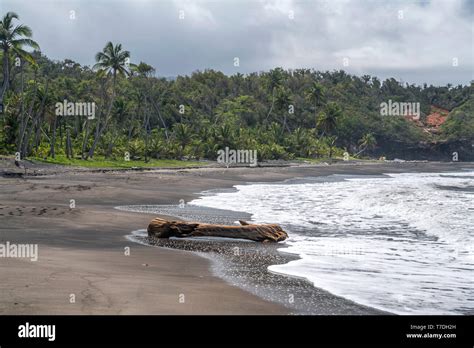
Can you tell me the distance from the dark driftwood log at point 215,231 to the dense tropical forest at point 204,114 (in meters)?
38.1

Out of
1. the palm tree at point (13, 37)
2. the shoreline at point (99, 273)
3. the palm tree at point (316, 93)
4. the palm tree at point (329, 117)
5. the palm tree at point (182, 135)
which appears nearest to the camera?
the shoreline at point (99, 273)

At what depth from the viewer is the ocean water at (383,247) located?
10.1 m

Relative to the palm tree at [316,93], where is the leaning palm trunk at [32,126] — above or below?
below

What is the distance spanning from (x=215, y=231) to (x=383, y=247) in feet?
14.9

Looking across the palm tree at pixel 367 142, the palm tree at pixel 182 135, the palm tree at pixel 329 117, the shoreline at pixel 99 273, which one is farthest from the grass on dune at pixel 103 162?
the palm tree at pixel 367 142

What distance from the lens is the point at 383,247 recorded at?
51.8 ft

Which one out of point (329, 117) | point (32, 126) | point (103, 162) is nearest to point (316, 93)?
point (329, 117)

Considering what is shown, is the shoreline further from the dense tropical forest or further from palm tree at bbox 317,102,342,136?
palm tree at bbox 317,102,342,136

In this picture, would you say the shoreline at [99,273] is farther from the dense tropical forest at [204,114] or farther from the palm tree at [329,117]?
the palm tree at [329,117]

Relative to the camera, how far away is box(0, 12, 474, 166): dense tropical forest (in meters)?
59.5

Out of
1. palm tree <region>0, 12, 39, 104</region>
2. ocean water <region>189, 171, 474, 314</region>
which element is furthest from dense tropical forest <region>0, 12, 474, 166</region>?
ocean water <region>189, 171, 474, 314</region>

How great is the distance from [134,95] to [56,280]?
93195mm

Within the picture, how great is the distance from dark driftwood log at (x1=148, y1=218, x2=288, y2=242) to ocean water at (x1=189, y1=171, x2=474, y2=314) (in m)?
0.67
